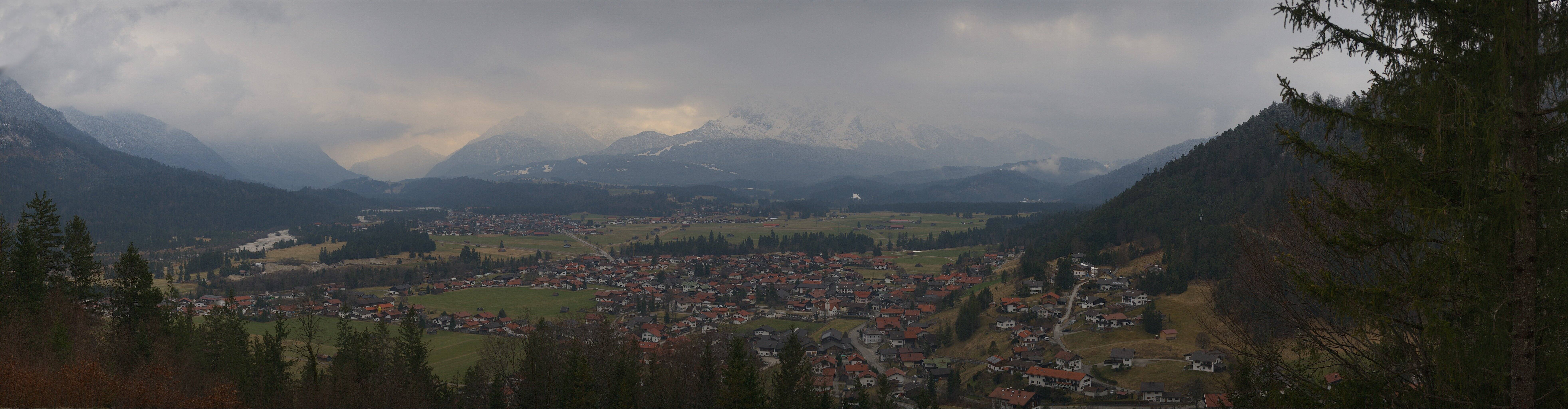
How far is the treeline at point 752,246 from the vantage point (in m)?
110

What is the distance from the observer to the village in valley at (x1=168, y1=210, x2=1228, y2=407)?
3622 centimetres

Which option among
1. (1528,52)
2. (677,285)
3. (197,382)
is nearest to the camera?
(1528,52)

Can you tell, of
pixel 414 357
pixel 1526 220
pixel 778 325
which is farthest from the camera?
pixel 778 325

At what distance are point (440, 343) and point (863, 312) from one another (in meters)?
33.5

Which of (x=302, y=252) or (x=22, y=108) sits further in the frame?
(x=22, y=108)

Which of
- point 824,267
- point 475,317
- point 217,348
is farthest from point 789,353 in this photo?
point 824,267

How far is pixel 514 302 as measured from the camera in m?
66.8

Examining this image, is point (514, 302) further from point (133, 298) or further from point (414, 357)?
point (133, 298)

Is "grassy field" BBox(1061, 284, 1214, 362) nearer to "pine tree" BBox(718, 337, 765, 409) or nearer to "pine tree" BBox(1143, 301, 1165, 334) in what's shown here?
"pine tree" BBox(1143, 301, 1165, 334)

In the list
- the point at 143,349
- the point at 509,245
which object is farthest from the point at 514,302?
the point at 509,245

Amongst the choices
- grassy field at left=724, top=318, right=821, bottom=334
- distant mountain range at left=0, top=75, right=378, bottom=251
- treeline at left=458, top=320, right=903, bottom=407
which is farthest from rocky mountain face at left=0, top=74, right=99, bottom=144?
treeline at left=458, top=320, right=903, bottom=407

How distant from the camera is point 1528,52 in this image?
5.42 meters

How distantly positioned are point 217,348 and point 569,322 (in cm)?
1859

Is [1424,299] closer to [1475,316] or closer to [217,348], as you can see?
[1475,316]
